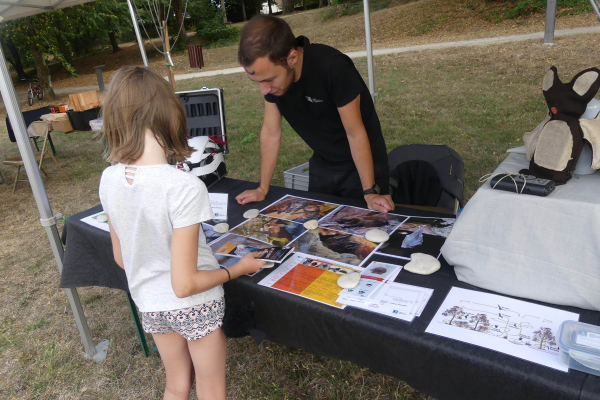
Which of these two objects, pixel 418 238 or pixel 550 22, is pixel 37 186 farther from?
pixel 550 22

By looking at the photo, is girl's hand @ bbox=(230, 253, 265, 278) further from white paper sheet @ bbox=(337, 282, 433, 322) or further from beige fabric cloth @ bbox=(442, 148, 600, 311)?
beige fabric cloth @ bbox=(442, 148, 600, 311)

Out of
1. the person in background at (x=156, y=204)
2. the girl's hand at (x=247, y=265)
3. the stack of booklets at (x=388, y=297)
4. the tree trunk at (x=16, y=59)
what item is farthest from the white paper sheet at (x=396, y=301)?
the tree trunk at (x=16, y=59)

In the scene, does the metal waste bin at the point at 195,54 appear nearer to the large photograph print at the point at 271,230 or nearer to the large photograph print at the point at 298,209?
the large photograph print at the point at 298,209

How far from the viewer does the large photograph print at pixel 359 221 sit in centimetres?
156

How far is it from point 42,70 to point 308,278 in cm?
1563

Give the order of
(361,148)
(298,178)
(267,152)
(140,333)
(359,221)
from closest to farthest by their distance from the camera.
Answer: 1. (359,221)
2. (361,148)
3. (267,152)
4. (140,333)
5. (298,178)

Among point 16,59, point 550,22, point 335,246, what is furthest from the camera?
point 16,59

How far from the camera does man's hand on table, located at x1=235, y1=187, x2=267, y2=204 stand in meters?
1.97

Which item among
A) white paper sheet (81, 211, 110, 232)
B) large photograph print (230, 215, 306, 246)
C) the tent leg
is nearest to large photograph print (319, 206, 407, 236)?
large photograph print (230, 215, 306, 246)

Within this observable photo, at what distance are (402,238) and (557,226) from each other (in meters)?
0.53

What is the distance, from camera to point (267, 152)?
2.11 m

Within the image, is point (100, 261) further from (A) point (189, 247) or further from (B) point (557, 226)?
(B) point (557, 226)

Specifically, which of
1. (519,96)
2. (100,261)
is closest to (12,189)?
(100,261)

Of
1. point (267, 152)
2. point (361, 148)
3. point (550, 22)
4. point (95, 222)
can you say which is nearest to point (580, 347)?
point (361, 148)
